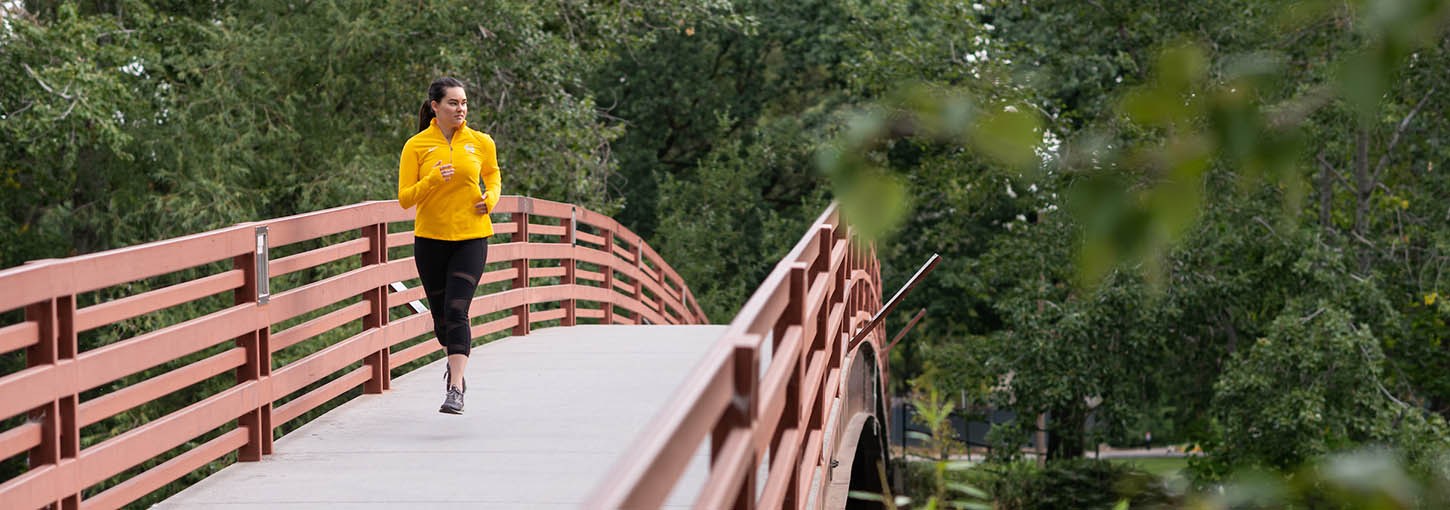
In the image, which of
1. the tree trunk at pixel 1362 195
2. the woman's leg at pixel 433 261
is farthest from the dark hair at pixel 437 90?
the tree trunk at pixel 1362 195

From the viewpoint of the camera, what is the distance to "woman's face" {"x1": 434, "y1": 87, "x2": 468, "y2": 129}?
6074 millimetres

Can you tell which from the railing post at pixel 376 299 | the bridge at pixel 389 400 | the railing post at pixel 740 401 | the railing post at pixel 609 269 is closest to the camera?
the railing post at pixel 740 401

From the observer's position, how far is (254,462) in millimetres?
5648

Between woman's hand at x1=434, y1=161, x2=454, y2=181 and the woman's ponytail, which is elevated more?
the woman's ponytail

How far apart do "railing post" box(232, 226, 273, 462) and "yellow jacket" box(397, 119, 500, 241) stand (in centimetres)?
80

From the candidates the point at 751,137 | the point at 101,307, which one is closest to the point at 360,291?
the point at 101,307

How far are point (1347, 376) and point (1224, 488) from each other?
16.0 metres

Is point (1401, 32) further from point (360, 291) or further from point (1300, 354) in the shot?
point (1300, 354)

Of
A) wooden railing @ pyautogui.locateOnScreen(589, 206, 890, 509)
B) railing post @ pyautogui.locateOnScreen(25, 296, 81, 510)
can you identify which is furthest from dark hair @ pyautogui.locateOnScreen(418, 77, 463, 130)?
railing post @ pyautogui.locateOnScreen(25, 296, 81, 510)

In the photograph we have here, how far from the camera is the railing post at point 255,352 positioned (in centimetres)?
552

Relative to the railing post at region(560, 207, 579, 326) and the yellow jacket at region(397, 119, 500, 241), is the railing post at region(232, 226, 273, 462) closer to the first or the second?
the yellow jacket at region(397, 119, 500, 241)

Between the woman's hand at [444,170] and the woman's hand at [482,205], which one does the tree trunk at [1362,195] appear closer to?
the woman's hand at [482,205]

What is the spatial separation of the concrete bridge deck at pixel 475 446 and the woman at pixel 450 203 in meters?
0.45

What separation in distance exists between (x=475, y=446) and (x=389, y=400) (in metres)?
1.47
